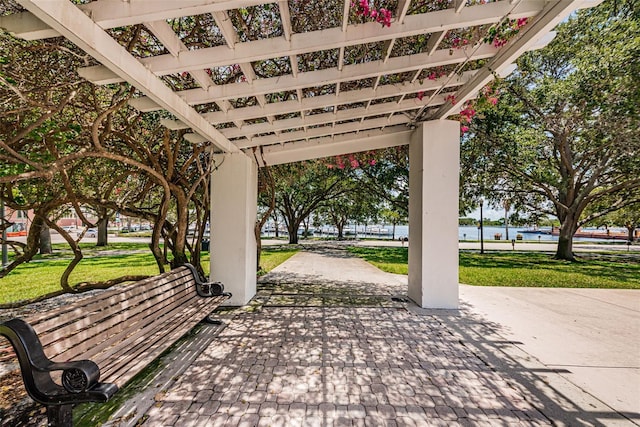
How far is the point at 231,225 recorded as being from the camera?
5695mm

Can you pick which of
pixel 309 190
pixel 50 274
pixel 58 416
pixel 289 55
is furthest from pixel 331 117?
pixel 309 190

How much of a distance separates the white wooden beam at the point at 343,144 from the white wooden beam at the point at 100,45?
2.89 meters

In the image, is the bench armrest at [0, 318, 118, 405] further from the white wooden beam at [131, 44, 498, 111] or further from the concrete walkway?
the white wooden beam at [131, 44, 498, 111]

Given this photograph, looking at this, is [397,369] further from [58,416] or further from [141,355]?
[58,416]

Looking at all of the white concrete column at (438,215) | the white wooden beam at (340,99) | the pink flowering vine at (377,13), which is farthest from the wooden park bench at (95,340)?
the white concrete column at (438,215)

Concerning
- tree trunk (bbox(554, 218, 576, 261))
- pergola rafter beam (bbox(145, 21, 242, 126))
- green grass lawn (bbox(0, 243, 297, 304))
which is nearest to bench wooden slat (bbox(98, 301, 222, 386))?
pergola rafter beam (bbox(145, 21, 242, 126))

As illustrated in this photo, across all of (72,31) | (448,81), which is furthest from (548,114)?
(72,31)

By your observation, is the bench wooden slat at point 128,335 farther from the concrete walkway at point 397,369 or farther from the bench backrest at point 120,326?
the concrete walkway at point 397,369

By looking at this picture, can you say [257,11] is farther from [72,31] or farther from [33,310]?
[33,310]

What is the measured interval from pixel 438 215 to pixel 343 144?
2.40m

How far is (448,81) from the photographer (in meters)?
4.34

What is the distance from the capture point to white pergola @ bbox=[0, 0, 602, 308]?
8.32ft

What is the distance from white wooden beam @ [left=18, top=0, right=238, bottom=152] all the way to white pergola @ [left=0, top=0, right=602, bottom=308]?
0.01 meters

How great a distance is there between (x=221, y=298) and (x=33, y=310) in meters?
3.83
